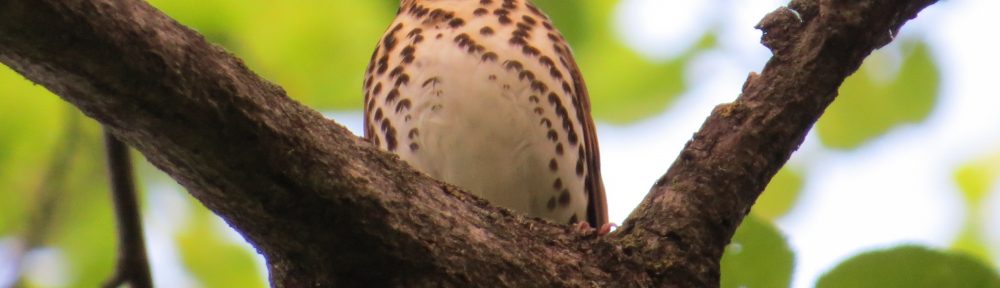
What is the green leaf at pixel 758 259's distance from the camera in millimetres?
2678

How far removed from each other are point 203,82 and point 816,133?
3.37m

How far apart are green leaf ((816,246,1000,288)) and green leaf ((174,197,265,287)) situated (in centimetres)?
282

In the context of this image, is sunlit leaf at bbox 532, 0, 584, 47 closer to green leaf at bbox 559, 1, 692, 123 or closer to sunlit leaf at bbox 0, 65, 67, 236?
green leaf at bbox 559, 1, 692, 123

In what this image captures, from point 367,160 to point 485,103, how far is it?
5.19ft

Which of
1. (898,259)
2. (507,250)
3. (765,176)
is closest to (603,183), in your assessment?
(765,176)

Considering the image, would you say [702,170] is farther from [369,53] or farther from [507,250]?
[369,53]

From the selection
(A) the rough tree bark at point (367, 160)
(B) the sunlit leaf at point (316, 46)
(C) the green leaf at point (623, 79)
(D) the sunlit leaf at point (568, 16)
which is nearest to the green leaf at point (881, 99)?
(C) the green leaf at point (623, 79)

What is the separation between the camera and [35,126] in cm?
422

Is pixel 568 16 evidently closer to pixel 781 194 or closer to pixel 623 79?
pixel 623 79

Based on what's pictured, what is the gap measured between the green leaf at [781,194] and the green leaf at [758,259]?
212 cm

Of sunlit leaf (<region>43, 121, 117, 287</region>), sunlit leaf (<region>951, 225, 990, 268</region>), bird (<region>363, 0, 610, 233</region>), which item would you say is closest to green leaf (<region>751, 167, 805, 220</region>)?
sunlit leaf (<region>951, 225, 990, 268</region>)

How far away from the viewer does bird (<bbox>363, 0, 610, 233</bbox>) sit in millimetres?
4285

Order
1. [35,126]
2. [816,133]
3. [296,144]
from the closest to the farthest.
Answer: [296,144] → [35,126] → [816,133]

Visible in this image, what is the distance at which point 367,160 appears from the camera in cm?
272
